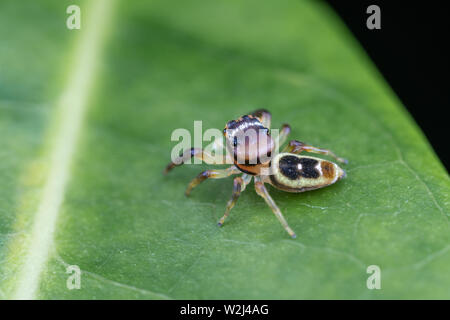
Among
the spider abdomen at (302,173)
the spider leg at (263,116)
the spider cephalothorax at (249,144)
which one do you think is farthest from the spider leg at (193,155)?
the spider abdomen at (302,173)

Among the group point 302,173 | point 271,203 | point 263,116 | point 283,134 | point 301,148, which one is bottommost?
point 271,203

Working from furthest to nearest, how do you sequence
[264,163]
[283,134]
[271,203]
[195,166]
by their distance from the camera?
[195,166]
[283,134]
[264,163]
[271,203]

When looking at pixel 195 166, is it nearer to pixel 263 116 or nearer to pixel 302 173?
pixel 263 116

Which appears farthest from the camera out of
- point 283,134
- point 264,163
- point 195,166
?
point 195,166

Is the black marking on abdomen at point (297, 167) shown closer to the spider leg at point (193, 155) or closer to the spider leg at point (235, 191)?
the spider leg at point (235, 191)

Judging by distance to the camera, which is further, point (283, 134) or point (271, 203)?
point (283, 134)

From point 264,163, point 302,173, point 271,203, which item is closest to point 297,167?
point 302,173

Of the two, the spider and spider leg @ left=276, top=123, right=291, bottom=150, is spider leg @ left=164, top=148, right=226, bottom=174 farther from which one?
spider leg @ left=276, top=123, right=291, bottom=150
